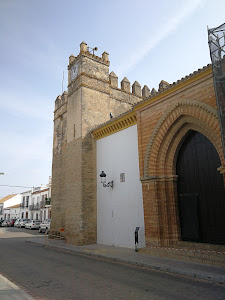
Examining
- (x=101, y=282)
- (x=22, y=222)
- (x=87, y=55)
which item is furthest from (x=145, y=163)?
(x=22, y=222)

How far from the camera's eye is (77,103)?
582 inches

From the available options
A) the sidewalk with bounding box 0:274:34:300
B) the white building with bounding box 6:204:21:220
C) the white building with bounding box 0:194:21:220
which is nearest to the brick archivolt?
the sidewalk with bounding box 0:274:34:300

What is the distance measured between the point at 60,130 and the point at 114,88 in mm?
5667

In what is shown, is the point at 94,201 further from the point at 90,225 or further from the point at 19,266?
the point at 19,266

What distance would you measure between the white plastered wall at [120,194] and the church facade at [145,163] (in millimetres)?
45

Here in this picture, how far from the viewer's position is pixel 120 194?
11914 mm

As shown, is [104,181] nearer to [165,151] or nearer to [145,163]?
[145,163]

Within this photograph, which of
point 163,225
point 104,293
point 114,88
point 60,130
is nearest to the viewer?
point 104,293

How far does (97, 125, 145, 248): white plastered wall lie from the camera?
Answer: 11.0 meters

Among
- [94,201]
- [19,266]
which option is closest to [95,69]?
[94,201]

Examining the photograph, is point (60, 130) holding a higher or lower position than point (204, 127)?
higher

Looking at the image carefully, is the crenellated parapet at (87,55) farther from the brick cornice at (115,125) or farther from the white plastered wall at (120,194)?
the white plastered wall at (120,194)

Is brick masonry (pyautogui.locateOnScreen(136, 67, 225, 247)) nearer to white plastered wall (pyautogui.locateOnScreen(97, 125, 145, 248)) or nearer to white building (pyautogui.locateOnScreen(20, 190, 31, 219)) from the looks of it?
white plastered wall (pyautogui.locateOnScreen(97, 125, 145, 248))

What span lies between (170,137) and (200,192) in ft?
8.27
